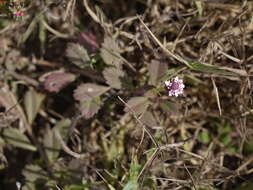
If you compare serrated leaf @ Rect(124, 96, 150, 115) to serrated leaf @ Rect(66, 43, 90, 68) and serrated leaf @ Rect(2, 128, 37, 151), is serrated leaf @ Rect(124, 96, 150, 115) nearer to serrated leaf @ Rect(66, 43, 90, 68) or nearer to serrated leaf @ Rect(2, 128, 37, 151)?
serrated leaf @ Rect(66, 43, 90, 68)

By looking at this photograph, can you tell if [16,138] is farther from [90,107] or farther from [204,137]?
[204,137]

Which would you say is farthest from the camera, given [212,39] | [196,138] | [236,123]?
[196,138]

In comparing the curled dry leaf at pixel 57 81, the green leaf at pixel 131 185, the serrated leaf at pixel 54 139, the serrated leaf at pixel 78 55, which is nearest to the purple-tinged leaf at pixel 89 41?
the serrated leaf at pixel 78 55

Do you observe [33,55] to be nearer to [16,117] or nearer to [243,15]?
[16,117]

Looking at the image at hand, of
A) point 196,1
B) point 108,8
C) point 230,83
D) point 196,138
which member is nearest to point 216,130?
point 196,138

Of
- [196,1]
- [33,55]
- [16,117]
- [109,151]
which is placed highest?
[196,1]

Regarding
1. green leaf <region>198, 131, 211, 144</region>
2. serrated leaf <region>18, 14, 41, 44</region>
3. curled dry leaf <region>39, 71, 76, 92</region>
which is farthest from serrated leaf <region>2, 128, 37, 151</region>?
green leaf <region>198, 131, 211, 144</region>

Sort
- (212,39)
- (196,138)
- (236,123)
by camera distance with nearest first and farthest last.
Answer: (212,39) → (236,123) → (196,138)

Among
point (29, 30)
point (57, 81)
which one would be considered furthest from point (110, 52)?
point (29, 30)
